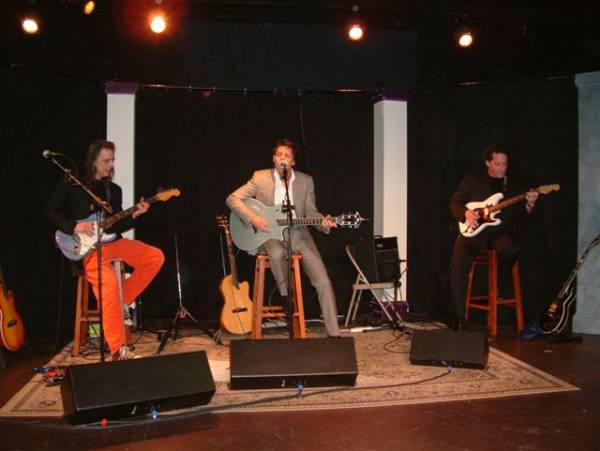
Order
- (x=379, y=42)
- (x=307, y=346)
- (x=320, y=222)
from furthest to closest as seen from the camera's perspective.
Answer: (x=379, y=42), (x=320, y=222), (x=307, y=346)

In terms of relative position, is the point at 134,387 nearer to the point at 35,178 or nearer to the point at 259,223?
the point at 259,223

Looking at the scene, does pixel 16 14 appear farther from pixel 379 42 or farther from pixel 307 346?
pixel 307 346

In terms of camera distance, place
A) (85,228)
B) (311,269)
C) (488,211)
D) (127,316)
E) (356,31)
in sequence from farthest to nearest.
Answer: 1. (356,31)
2. (127,316)
3. (488,211)
4. (311,269)
5. (85,228)

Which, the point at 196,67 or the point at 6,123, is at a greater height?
the point at 196,67

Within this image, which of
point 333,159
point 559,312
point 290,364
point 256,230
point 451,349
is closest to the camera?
point 290,364

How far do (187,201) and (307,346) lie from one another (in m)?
2.91

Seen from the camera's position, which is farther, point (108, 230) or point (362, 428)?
point (108, 230)

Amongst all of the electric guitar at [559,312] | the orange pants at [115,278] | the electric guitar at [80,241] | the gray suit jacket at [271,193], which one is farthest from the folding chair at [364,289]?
the electric guitar at [80,241]

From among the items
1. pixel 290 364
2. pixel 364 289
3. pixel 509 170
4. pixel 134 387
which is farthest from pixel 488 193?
pixel 134 387

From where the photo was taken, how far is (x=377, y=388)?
3.69m

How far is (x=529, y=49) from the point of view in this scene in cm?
648

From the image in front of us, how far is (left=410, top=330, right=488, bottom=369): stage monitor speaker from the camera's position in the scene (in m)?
4.04

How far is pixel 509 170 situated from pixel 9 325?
4.64 metres

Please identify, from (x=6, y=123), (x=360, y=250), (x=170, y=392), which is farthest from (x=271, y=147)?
(x=170, y=392)
